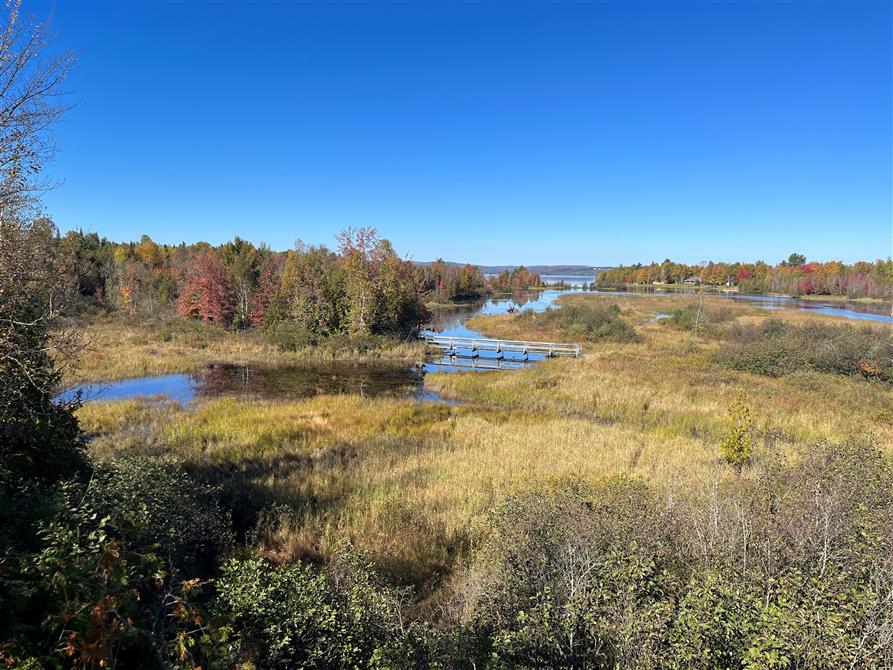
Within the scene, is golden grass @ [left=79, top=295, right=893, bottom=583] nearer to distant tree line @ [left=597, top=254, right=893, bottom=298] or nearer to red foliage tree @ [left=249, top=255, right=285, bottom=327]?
red foliage tree @ [left=249, top=255, right=285, bottom=327]

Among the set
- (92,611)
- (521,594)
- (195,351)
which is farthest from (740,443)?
(195,351)

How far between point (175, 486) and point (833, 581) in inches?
336

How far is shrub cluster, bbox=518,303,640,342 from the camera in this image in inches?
1547

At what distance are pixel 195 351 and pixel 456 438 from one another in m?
24.0

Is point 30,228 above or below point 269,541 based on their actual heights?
above

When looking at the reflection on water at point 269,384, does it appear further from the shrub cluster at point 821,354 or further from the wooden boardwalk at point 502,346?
the shrub cluster at point 821,354

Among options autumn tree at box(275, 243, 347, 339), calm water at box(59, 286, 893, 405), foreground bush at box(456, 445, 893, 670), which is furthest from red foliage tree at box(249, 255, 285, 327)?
foreground bush at box(456, 445, 893, 670)

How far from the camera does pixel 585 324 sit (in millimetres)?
42406

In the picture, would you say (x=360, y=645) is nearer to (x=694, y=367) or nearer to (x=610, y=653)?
(x=610, y=653)

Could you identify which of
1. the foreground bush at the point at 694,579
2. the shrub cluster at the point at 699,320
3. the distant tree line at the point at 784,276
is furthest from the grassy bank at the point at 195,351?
the distant tree line at the point at 784,276

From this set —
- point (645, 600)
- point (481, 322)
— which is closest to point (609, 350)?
point (481, 322)

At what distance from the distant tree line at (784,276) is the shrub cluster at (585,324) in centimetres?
8832

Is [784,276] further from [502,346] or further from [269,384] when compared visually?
[269,384]

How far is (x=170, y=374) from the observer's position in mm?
25156
